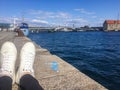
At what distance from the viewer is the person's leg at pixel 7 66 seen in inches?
118

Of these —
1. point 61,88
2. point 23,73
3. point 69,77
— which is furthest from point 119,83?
point 23,73

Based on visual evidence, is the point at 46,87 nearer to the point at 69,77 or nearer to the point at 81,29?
the point at 69,77

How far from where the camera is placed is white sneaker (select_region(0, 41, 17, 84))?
344cm

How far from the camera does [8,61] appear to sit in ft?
11.9

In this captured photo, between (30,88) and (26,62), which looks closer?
(30,88)

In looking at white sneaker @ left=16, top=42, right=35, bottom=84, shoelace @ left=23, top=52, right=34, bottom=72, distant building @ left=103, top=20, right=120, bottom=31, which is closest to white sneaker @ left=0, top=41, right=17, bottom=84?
white sneaker @ left=16, top=42, right=35, bottom=84

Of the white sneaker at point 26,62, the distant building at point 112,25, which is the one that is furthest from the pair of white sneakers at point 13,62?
the distant building at point 112,25

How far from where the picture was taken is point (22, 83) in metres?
3.23

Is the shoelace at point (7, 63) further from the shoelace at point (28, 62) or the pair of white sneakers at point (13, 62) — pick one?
the shoelace at point (28, 62)

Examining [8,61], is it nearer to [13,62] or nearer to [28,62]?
[13,62]

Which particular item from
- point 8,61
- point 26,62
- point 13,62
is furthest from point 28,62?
point 8,61

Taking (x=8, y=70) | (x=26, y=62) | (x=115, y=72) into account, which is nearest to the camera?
(x=8, y=70)

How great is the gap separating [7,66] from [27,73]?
1.39 ft

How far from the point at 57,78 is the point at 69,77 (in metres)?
0.27
